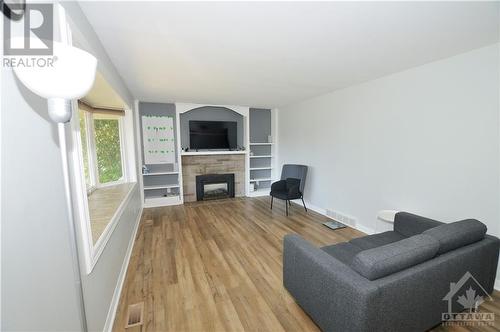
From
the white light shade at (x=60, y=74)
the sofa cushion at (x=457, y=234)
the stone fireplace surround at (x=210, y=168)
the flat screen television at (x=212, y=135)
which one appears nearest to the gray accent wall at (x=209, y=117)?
the flat screen television at (x=212, y=135)

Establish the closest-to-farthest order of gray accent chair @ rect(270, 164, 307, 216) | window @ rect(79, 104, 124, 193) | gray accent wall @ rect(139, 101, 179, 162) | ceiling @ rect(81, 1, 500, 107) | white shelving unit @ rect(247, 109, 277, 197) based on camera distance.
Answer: ceiling @ rect(81, 1, 500, 107)
window @ rect(79, 104, 124, 193)
gray accent chair @ rect(270, 164, 307, 216)
gray accent wall @ rect(139, 101, 179, 162)
white shelving unit @ rect(247, 109, 277, 197)

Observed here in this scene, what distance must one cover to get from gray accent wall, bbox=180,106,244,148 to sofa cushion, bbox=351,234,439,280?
14.7ft

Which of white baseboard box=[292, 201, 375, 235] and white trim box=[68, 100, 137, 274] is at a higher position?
white trim box=[68, 100, 137, 274]

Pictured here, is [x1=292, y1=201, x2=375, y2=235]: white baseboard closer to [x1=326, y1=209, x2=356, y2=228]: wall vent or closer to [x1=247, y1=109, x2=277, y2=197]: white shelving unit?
[x1=326, y1=209, x2=356, y2=228]: wall vent

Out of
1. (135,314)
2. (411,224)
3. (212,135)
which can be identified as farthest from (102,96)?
(411,224)

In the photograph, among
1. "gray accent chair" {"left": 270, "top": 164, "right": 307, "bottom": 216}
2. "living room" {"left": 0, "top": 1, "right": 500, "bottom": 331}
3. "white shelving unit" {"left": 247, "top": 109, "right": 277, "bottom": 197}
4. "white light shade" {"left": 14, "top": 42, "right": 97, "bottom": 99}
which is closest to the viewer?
"white light shade" {"left": 14, "top": 42, "right": 97, "bottom": 99}

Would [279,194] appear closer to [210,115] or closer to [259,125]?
[259,125]

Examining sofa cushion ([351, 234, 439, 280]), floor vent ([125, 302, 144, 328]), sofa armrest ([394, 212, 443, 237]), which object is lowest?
floor vent ([125, 302, 144, 328])

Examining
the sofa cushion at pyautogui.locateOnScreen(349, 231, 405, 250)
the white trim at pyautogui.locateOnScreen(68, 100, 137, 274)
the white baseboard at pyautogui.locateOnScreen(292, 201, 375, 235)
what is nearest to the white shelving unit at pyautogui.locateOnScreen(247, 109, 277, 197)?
the white baseboard at pyautogui.locateOnScreen(292, 201, 375, 235)

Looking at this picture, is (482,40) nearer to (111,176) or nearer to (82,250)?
(82,250)

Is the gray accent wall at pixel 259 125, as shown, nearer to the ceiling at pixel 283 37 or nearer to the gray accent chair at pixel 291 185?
the gray accent chair at pixel 291 185

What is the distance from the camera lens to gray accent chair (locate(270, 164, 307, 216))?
4.10 meters

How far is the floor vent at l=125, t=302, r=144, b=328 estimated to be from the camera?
1.68 m

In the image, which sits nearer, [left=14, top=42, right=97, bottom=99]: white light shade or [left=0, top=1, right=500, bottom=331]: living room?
[left=14, top=42, right=97, bottom=99]: white light shade
